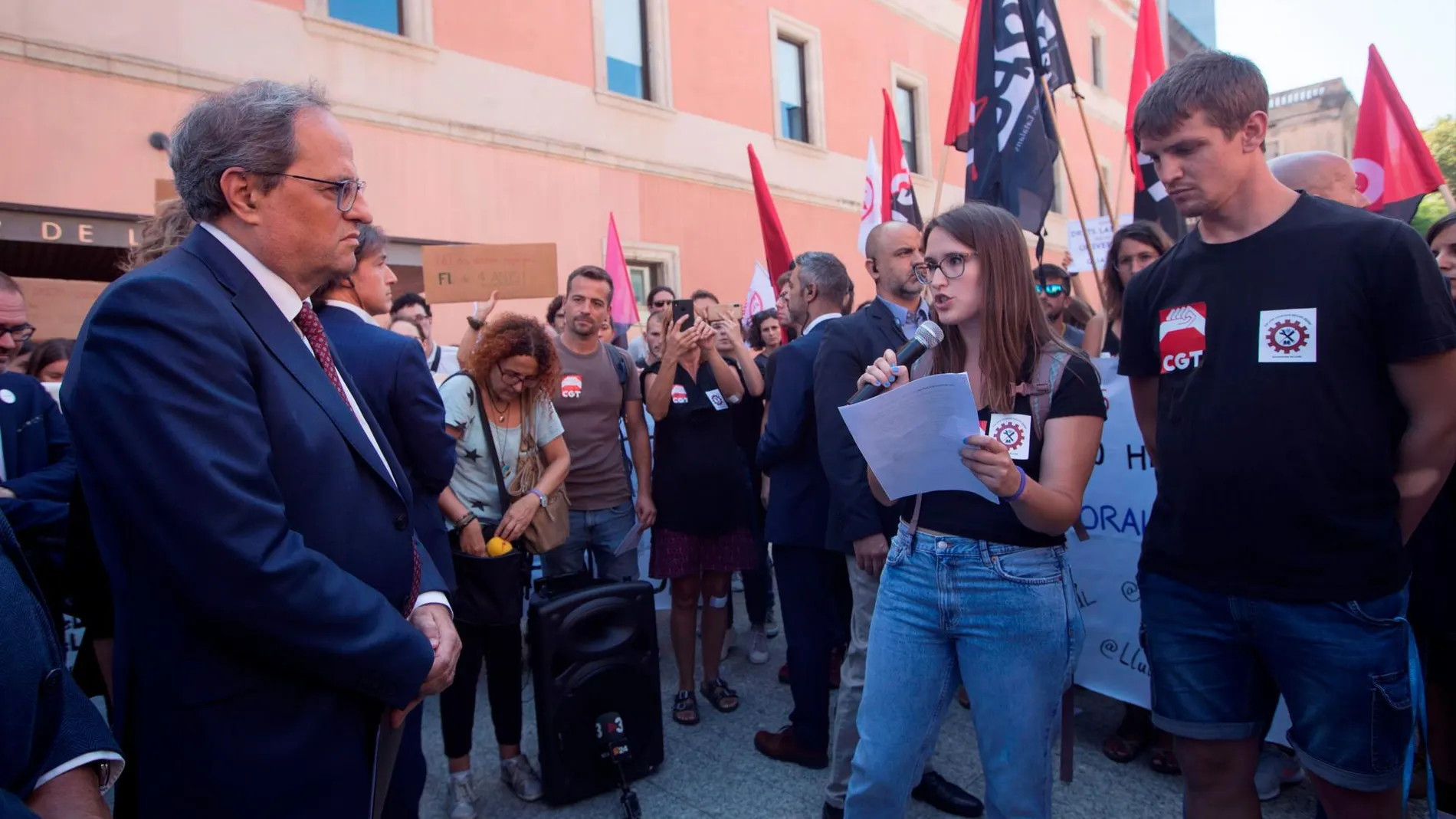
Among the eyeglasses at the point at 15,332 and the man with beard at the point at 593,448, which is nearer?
the eyeglasses at the point at 15,332

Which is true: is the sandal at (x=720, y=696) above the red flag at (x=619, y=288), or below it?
below

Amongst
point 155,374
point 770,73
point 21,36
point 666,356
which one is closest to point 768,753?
point 666,356

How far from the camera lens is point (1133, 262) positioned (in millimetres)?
3896

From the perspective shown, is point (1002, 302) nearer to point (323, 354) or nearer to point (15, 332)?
point (323, 354)

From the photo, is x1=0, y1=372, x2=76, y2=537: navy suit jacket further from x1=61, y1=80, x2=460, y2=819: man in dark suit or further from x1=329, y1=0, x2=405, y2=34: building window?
x1=329, y1=0, x2=405, y2=34: building window

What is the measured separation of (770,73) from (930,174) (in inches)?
189

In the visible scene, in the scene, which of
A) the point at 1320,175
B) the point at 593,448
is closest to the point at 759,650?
the point at 593,448

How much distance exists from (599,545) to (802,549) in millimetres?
1188

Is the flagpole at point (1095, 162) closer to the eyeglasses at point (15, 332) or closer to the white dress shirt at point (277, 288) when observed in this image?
the white dress shirt at point (277, 288)

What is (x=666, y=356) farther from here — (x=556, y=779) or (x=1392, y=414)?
(x=1392, y=414)

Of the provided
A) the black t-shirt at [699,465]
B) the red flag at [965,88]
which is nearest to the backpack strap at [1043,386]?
the black t-shirt at [699,465]

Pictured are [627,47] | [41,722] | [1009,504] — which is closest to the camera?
[41,722]

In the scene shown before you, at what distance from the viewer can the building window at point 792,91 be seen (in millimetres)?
14016

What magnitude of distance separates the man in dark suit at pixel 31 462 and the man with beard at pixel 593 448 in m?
1.86
